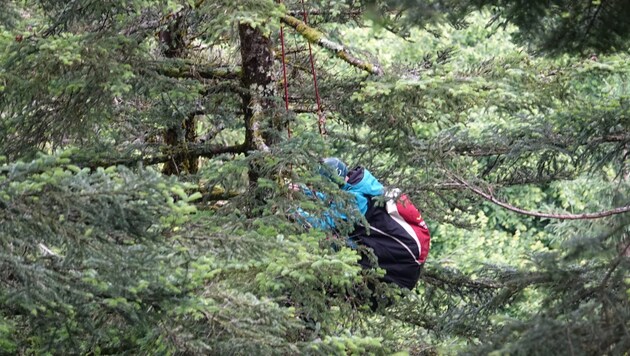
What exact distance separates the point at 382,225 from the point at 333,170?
0.49 meters

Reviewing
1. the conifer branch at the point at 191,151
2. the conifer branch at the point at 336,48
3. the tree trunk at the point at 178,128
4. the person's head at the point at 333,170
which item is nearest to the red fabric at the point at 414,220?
the person's head at the point at 333,170

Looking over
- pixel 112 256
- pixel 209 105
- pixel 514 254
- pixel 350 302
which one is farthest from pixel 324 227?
pixel 514 254

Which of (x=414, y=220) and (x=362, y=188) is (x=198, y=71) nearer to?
(x=362, y=188)

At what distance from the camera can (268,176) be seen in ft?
17.9

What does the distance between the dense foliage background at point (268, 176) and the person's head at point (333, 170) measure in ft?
0.19

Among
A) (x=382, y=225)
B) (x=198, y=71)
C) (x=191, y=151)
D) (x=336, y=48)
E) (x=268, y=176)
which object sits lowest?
(x=382, y=225)

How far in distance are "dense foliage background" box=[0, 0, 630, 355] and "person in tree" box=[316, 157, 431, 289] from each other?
0.14 m

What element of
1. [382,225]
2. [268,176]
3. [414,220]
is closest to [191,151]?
[268,176]

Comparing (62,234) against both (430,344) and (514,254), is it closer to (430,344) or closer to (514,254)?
(430,344)

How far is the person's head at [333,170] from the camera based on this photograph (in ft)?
17.4

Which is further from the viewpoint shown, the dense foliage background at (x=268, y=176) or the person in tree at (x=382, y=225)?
the person in tree at (x=382, y=225)

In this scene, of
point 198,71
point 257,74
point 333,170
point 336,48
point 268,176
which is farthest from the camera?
point 198,71

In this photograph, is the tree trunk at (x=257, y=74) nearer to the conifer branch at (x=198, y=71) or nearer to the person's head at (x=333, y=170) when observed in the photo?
the conifer branch at (x=198, y=71)

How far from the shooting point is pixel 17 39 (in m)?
5.25
